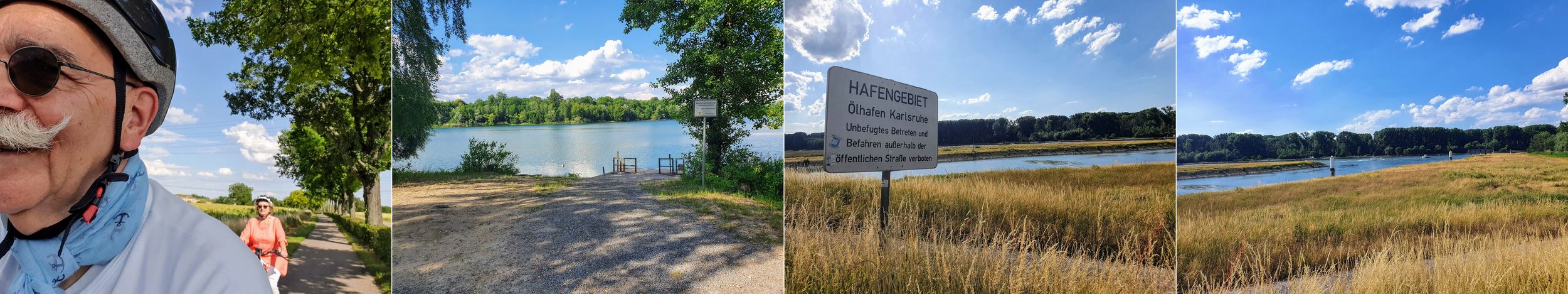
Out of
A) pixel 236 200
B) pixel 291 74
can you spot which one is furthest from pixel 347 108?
pixel 236 200

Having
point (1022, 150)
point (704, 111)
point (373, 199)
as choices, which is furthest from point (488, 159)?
point (1022, 150)

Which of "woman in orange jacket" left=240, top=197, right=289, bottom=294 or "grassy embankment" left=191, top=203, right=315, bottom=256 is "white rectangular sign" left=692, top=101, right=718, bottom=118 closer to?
"woman in orange jacket" left=240, top=197, right=289, bottom=294

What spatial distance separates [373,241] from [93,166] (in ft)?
15.7

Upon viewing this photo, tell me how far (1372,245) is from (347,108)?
816 cm

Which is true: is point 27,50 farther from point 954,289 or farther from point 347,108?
point 347,108

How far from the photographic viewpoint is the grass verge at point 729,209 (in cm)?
507

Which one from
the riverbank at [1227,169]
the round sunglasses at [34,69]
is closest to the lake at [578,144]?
the riverbank at [1227,169]

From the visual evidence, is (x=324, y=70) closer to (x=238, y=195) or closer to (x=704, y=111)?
(x=238, y=195)

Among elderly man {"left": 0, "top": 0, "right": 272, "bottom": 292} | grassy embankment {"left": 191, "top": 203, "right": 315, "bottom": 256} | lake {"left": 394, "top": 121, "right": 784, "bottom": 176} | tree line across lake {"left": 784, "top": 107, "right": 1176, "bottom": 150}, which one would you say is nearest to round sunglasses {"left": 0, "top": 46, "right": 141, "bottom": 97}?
elderly man {"left": 0, "top": 0, "right": 272, "bottom": 292}

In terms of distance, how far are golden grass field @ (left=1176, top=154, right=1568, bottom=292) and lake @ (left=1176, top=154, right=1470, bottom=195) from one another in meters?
0.05

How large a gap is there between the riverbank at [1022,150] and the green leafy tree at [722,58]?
675 mm

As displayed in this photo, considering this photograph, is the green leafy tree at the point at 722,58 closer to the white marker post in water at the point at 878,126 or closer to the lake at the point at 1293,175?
the white marker post in water at the point at 878,126

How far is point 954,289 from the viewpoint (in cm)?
363

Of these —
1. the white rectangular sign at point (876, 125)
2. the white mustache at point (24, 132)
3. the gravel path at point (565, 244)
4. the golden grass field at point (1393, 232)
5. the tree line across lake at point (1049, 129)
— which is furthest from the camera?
the tree line across lake at point (1049, 129)
